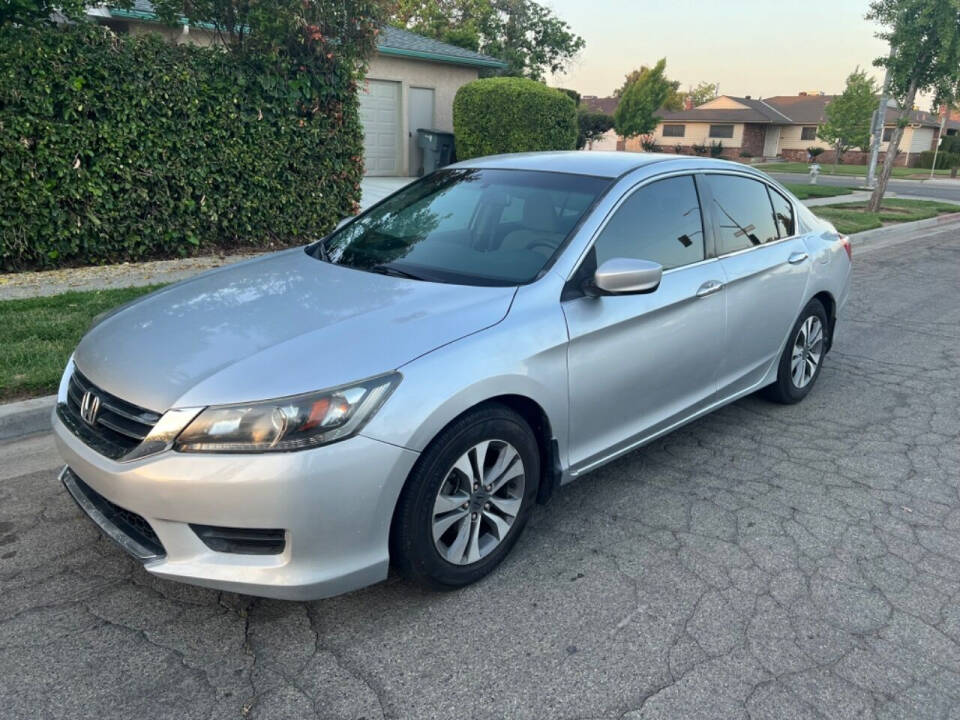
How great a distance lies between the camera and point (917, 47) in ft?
48.2

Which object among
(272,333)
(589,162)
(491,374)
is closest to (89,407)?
(272,333)

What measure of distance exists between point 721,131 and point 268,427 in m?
64.5

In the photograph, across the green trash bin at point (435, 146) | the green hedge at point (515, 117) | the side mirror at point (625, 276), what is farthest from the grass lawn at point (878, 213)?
the side mirror at point (625, 276)

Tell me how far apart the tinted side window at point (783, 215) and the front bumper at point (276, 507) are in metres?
3.29

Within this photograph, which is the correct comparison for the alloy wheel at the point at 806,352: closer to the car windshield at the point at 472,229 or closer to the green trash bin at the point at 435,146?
the car windshield at the point at 472,229

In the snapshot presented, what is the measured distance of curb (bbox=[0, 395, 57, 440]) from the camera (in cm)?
432

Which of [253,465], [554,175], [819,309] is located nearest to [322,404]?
[253,465]

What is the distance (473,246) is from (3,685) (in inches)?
98.4

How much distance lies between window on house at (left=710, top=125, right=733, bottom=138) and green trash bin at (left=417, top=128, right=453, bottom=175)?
48.0 m

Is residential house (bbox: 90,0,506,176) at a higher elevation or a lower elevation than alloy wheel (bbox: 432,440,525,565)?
higher

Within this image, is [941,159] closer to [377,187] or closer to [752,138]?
[752,138]

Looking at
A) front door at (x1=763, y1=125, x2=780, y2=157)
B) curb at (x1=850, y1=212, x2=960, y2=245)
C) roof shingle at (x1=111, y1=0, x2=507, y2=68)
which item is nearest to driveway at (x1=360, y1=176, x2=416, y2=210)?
roof shingle at (x1=111, y1=0, x2=507, y2=68)

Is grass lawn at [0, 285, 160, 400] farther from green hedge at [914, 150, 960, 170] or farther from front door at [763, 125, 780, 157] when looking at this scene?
front door at [763, 125, 780, 157]

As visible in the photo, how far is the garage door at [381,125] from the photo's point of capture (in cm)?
1836
